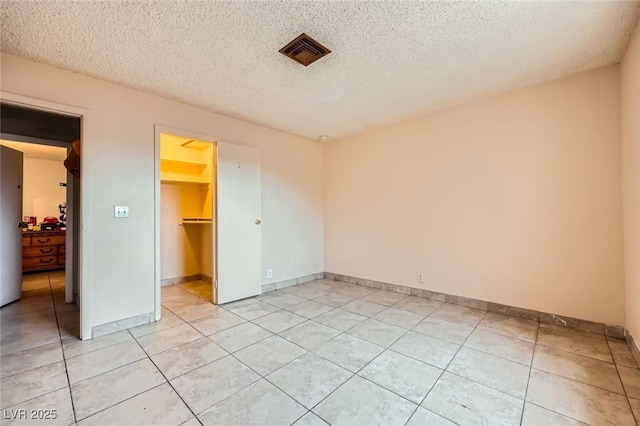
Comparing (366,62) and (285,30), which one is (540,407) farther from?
(285,30)

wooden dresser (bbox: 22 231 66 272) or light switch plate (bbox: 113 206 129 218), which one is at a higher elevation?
light switch plate (bbox: 113 206 129 218)

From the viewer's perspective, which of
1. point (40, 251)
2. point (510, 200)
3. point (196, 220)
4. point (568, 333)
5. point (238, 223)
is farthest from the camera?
point (40, 251)

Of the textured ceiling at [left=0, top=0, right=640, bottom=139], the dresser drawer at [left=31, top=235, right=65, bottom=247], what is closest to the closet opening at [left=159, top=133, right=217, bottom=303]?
the textured ceiling at [left=0, top=0, right=640, bottom=139]

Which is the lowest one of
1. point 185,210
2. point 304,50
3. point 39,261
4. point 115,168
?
point 39,261

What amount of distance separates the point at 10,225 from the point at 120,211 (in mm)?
2196

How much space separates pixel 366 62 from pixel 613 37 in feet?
6.21

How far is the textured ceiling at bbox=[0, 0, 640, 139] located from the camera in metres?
1.76

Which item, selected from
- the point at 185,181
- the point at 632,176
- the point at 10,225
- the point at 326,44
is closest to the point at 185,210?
the point at 185,181

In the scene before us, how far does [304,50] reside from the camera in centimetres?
212

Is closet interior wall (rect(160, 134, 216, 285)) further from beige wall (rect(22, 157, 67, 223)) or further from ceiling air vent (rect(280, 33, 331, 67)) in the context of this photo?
beige wall (rect(22, 157, 67, 223))

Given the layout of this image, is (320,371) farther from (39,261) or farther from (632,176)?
(39,261)

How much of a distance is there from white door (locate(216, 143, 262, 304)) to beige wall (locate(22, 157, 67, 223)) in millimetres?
4909

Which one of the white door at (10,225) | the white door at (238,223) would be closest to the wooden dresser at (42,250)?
the white door at (10,225)

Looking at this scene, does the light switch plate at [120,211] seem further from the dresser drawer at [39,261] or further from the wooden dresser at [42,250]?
the dresser drawer at [39,261]
